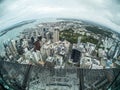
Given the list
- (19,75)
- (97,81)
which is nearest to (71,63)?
(97,81)

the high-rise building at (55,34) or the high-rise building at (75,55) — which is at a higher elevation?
the high-rise building at (55,34)

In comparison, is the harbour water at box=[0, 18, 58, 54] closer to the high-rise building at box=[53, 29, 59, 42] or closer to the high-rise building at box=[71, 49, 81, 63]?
the high-rise building at box=[53, 29, 59, 42]

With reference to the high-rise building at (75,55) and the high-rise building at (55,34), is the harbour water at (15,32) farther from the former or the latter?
the high-rise building at (75,55)

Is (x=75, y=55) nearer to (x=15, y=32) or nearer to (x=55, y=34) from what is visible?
(x=55, y=34)

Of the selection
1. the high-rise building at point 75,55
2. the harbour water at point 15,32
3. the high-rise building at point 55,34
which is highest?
the harbour water at point 15,32

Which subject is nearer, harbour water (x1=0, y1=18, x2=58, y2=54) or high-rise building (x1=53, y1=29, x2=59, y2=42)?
harbour water (x1=0, y1=18, x2=58, y2=54)

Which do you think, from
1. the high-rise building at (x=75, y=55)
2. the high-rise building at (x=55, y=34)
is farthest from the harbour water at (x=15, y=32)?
the high-rise building at (x=75, y=55)

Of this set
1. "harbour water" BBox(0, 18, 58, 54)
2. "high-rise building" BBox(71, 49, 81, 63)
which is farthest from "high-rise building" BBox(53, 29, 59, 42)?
"high-rise building" BBox(71, 49, 81, 63)

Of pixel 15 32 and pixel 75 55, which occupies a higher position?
pixel 15 32

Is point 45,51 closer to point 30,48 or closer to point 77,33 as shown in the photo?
point 30,48

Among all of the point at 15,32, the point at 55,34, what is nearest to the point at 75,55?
the point at 55,34

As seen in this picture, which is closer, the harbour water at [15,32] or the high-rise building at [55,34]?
the harbour water at [15,32]
